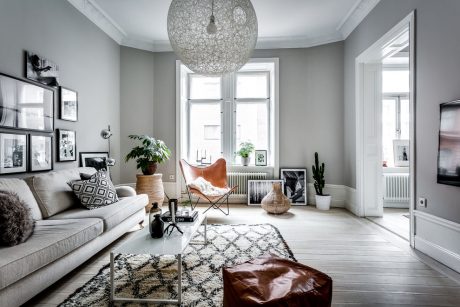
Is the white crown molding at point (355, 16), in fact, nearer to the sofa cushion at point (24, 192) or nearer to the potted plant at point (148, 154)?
the potted plant at point (148, 154)

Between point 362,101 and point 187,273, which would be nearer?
point 187,273

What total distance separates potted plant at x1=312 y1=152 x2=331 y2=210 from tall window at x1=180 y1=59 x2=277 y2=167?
0.90m

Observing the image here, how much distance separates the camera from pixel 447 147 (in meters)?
2.30

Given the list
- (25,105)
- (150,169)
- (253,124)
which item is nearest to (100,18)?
(25,105)

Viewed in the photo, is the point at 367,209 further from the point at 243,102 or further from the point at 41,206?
the point at 41,206

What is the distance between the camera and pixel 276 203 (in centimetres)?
424

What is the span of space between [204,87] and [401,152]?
4.08m

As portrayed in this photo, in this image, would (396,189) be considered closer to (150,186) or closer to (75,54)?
(150,186)

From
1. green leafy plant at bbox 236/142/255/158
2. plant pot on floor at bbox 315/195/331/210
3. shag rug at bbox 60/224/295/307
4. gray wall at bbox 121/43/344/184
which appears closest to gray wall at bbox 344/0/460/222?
shag rug at bbox 60/224/295/307

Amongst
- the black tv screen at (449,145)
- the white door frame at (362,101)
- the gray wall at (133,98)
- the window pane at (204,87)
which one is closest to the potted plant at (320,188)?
the white door frame at (362,101)

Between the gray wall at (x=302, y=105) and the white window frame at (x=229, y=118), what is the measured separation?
105 millimetres

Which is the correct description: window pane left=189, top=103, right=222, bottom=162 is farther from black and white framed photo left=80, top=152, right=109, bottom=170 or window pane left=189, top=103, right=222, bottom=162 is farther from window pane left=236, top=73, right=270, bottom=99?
black and white framed photo left=80, top=152, right=109, bottom=170

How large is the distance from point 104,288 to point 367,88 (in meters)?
4.30

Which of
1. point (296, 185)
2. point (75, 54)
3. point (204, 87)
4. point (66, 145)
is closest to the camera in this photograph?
point (66, 145)
